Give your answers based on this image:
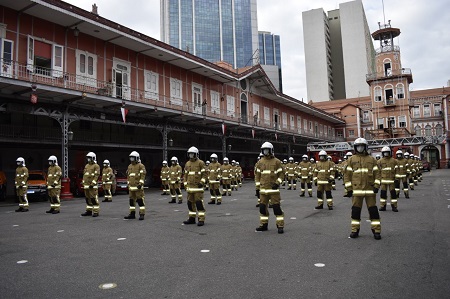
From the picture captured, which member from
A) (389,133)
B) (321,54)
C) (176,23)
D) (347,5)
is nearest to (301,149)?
(389,133)

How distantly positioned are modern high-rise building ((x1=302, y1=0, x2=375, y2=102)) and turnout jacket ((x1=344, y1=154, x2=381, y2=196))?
98.7 meters

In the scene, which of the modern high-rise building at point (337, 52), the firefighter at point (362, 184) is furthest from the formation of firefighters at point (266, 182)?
the modern high-rise building at point (337, 52)

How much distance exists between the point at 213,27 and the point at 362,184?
123087 millimetres

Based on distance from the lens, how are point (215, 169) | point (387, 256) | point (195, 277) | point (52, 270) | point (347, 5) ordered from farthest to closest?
point (347, 5) < point (215, 169) < point (387, 256) < point (52, 270) < point (195, 277)

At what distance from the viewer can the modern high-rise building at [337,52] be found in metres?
100

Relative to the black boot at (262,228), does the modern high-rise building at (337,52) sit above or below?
above

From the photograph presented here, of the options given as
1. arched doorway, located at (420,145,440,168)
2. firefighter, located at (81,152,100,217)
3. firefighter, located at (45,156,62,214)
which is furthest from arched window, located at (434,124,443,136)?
firefighter, located at (45,156,62,214)

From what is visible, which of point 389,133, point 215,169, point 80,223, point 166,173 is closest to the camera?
point 80,223

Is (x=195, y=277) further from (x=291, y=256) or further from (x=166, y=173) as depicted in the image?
(x=166, y=173)

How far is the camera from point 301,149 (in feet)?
177

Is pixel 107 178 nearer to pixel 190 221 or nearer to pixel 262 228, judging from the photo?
pixel 190 221

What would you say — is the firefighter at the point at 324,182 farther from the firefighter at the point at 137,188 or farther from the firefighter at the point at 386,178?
the firefighter at the point at 137,188

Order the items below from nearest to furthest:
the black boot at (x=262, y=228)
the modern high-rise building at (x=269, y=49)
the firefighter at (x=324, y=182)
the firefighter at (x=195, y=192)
Result: the black boot at (x=262, y=228), the firefighter at (x=195, y=192), the firefighter at (x=324, y=182), the modern high-rise building at (x=269, y=49)

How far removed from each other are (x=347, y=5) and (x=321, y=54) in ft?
51.9
